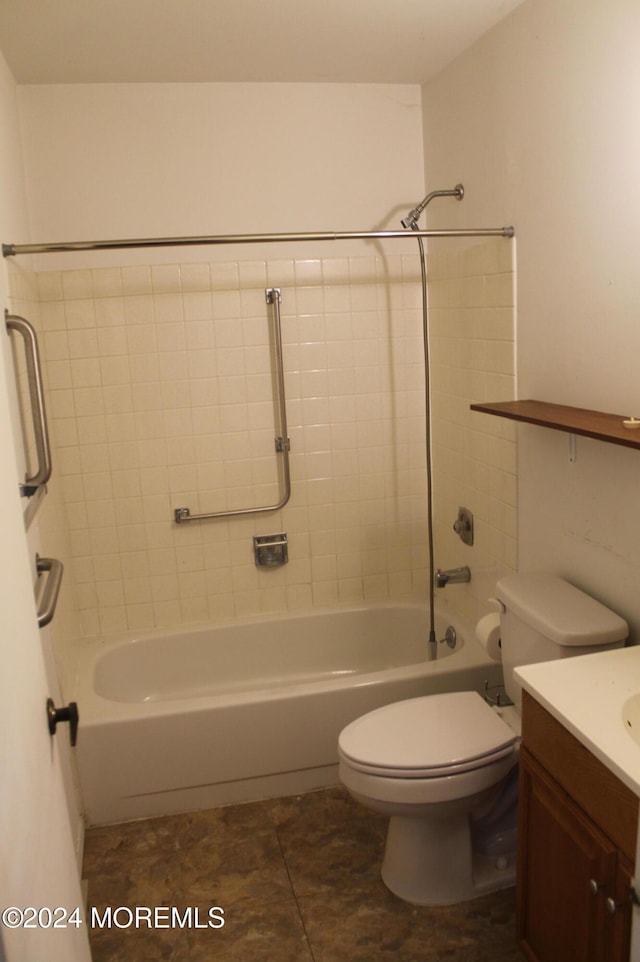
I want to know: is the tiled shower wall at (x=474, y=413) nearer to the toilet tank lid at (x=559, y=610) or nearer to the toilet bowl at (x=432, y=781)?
the toilet tank lid at (x=559, y=610)

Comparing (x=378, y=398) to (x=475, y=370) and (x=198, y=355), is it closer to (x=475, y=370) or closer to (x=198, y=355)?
(x=475, y=370)

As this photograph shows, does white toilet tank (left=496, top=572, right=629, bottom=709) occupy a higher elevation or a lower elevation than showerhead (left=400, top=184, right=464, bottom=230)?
lower

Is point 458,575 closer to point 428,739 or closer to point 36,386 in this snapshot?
point 428,739

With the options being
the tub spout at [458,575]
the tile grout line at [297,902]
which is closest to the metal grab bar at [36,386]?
the tile grout line at [297,902]

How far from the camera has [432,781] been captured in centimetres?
189

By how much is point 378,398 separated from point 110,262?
1143 mm

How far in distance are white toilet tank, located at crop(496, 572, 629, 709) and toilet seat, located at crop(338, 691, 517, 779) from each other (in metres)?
0.13

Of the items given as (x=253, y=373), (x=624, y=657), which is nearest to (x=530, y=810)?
(x=624, y=657)

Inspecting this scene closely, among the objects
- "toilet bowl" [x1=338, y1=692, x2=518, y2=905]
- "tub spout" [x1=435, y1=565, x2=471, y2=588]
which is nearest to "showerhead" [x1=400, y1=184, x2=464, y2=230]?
"tub spout" [x1=435, y1=565, x2=471, y2=588]

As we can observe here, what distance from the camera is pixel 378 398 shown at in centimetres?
303

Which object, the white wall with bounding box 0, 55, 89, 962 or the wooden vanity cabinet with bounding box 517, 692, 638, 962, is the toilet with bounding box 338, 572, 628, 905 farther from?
the white wall with bounding box 0, 55, 89, 962

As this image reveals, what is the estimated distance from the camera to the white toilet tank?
70.0 inches

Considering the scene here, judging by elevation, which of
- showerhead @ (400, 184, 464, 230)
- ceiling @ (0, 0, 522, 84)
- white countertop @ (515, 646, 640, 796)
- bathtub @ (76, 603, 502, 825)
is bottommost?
bathtub @ (76, 603, 502, 825)

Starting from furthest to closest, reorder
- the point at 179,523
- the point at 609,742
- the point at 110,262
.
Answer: the point at 179,523
the point at 110,262
the point at 609,742
